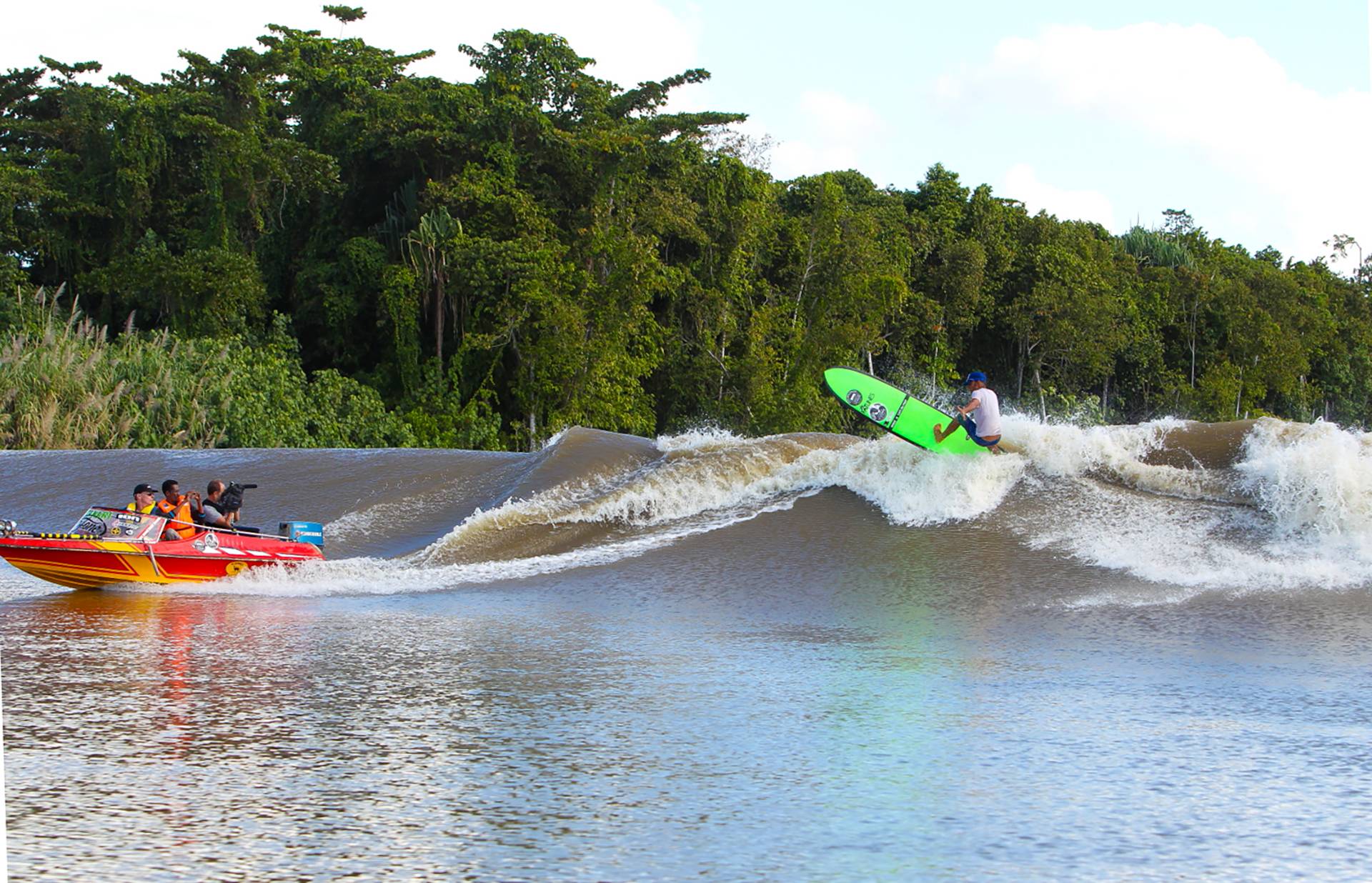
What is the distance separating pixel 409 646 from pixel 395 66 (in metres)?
32.6

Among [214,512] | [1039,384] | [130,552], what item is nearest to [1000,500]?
[214,512]

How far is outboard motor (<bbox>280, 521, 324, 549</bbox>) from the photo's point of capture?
418 inches

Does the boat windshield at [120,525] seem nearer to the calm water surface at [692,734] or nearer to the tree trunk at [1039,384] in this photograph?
the calm water surface at [692,734]

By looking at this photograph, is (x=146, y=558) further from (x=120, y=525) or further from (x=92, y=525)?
(x=92, y=525)

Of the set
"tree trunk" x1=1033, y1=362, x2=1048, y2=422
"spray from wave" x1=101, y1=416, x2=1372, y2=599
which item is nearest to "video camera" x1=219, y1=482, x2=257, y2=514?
"spray from wave" x1=101, y1=416, x2=1372, y2=599

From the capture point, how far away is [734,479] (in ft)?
43.2

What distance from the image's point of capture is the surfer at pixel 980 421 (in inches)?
508

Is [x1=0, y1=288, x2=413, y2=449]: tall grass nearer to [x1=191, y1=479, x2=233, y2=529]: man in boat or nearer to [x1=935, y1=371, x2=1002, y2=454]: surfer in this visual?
[x1=191, y1=479, x2=233, y2=529]: man in boat

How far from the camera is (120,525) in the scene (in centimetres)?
959

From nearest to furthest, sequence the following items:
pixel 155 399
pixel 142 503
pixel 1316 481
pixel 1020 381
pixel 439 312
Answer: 1. pixel 142 503
2. pixel 1316 481
3. pixel 155 399
4. pixel 439 312
5. pixel 1020 381

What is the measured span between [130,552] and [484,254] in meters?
20.2

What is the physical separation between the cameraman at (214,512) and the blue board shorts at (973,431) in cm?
735

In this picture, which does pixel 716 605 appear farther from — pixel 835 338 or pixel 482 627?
pixel 835 338

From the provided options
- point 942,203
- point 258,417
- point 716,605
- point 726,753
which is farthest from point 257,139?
point 726,753
